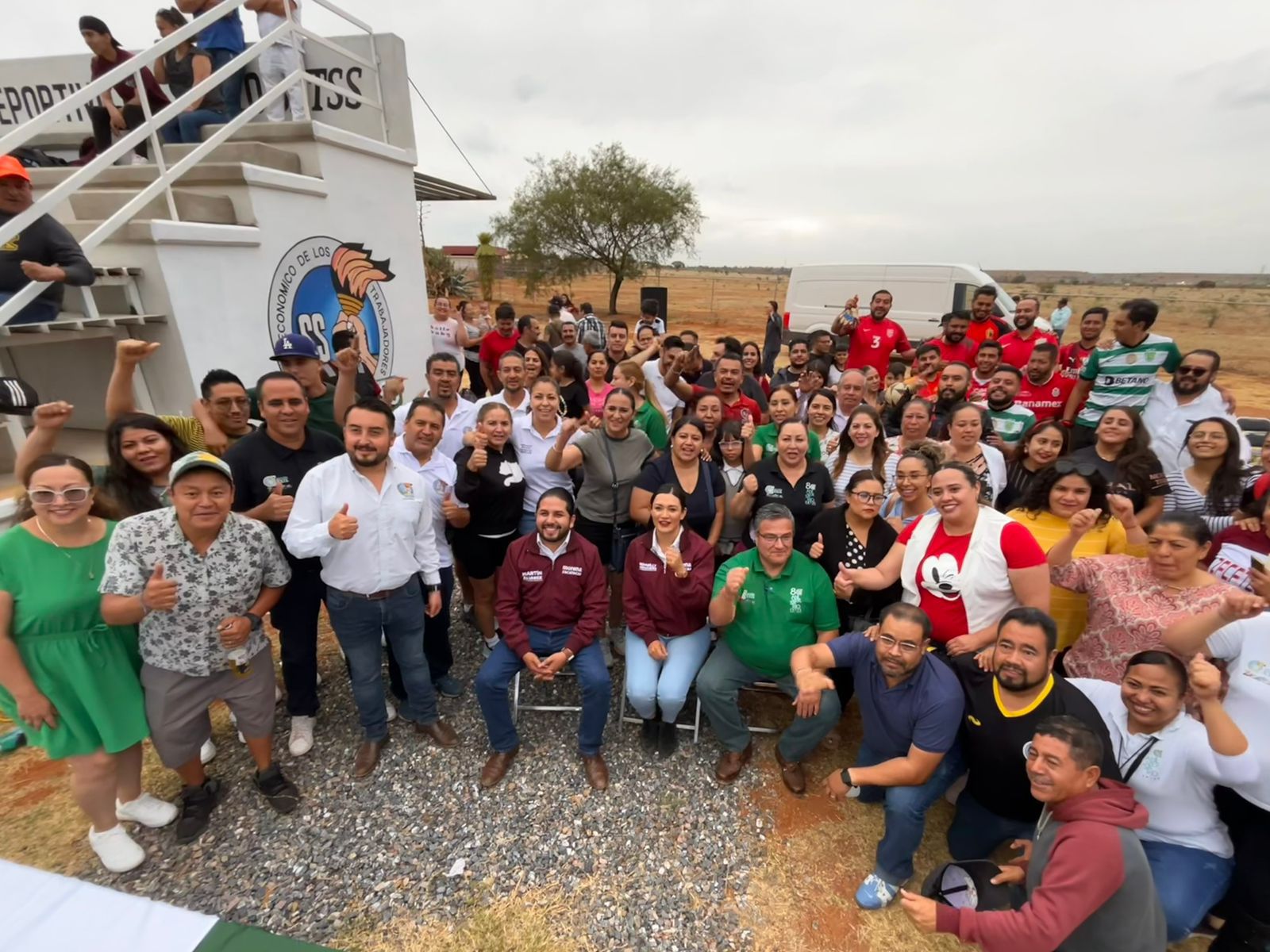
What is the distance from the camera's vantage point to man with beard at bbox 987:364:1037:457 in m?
4.65

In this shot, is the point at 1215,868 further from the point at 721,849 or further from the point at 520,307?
the point at 520,307

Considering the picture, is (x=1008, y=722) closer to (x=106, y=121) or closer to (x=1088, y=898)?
(x=1088, y=898)

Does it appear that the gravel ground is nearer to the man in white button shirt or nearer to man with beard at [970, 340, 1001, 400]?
the man in white button shirt

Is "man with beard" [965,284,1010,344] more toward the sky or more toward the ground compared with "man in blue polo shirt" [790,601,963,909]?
more toward the sky

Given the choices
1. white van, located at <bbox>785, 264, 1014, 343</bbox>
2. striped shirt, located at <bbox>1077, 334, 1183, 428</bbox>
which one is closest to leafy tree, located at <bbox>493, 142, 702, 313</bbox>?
white van, located at <bbox>785, 264, 1014, 343</bbox>

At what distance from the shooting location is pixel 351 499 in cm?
299

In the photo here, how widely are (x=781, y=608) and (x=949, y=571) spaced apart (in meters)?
0.91

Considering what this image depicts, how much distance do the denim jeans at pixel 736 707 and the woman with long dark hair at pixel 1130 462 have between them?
7.27 feet

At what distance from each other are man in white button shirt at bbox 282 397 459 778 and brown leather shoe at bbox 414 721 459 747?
215 mm

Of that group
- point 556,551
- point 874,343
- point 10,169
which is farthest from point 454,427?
point 874,343

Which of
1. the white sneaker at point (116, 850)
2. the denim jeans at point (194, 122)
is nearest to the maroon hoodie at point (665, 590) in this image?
the white sneaker at point (116, 850)

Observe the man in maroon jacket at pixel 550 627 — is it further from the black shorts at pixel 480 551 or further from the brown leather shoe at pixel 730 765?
the brown leather shoe at pixel 730 765

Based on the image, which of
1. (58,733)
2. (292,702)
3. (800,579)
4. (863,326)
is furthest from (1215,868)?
(863,326)

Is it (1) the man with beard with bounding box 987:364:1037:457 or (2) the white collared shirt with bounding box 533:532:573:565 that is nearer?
(2) the white collared shirt with bounding box 533:532:573:565
